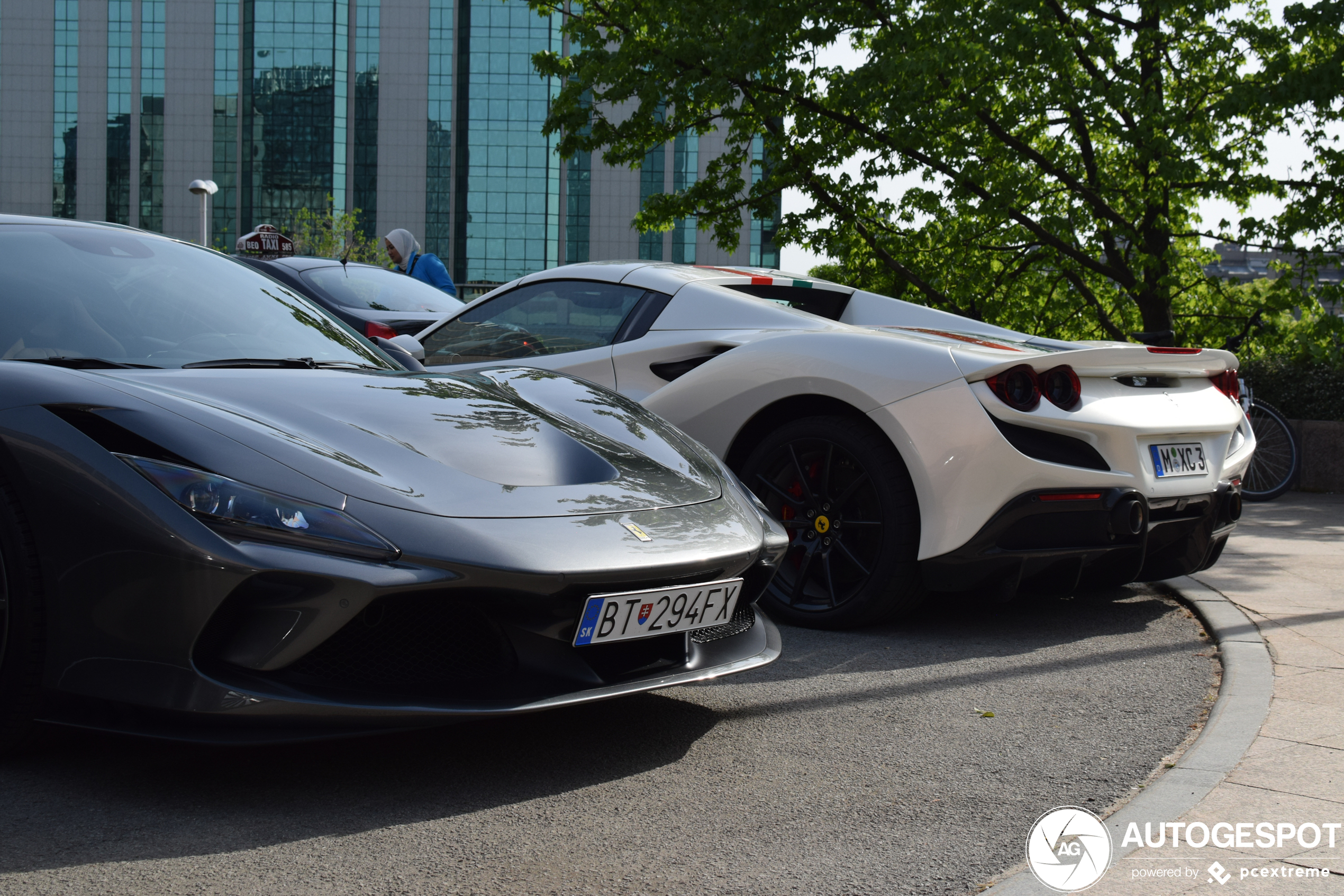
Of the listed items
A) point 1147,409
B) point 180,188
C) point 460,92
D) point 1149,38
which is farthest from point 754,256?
point 1147,409

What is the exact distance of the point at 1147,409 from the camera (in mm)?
4363

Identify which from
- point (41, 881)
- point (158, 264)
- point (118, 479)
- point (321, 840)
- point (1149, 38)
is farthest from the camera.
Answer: point (1149, 38)

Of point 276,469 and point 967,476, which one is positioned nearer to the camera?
point 276,469

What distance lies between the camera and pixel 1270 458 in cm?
962

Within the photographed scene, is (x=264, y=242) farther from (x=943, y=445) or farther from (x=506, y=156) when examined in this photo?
(x=506, y=156)

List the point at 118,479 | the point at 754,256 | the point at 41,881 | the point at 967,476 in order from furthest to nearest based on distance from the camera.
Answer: the point at 754,256 → the point at 967,476 → the point at 118,479 → the point at 41,881

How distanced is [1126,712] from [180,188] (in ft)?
192

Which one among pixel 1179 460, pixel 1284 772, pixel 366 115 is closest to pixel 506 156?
pixel 366 115

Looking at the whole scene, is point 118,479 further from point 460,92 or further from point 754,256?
point 460,92

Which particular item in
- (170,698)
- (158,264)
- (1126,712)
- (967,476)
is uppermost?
(158,264)

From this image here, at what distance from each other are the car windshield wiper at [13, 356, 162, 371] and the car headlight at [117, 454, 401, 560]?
663mm

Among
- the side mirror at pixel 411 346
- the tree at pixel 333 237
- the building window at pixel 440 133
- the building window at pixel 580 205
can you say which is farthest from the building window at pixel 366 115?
the side mirror at pixel 411 346

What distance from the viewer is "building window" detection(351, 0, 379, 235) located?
5447cm

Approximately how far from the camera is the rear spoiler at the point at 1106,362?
4156mm
